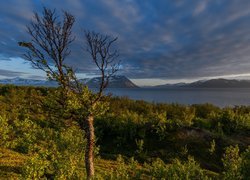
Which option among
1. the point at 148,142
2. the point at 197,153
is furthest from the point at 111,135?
the point at 197,153

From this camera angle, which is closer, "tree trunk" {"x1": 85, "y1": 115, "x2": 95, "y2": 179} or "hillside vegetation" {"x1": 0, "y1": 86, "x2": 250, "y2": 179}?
"tree trunk" {"x1": 85, "y1": 115, "x2": 95, "y2": 179}

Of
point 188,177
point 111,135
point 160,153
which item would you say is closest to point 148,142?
point 160,153

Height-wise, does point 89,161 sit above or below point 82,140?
below

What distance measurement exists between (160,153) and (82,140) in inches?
566

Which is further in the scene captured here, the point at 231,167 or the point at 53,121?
the point at 53,121

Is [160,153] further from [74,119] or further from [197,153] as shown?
[74,119]

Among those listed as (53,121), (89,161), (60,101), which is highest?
(60,101)

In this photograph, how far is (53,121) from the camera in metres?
16.4

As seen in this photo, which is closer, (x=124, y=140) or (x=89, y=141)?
(x=89, y=141)

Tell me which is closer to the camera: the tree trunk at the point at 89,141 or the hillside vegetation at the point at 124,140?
the tree trunk at the point at 89,141

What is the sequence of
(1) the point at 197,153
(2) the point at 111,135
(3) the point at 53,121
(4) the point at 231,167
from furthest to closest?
(2) the point at 111,135 → (1) the point at 197,153 → (3) the point at 53,121 → (4) the point at 231,167

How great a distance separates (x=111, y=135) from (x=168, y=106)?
1596cm

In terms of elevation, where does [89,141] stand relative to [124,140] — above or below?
above

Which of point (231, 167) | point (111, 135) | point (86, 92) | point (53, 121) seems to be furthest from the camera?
point (111, 135)
